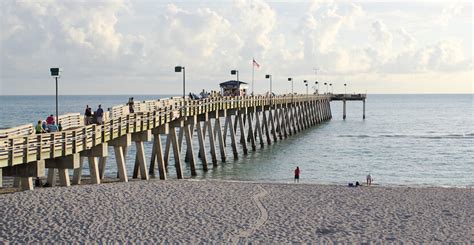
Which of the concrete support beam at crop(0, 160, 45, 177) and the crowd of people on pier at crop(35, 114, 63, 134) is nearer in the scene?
the concrete support beam at crop(0, 160, 45, 177)

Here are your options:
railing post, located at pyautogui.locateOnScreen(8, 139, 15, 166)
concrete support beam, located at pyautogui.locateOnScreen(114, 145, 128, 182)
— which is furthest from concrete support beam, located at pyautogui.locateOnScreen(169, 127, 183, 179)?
railing post, located at pyautogui.locateOnScreen(8, 139, 15, 166)

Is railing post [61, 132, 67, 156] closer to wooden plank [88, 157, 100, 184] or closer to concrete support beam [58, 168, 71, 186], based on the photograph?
concrete support beam [58, 168, 71, 186]

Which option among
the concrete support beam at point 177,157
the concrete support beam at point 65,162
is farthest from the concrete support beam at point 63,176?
the concrete support beam at point 177,157

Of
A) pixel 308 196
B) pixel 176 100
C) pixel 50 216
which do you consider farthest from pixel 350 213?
pixel 176 100

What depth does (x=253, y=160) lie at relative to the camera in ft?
145

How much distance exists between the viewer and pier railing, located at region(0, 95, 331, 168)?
19.3 m

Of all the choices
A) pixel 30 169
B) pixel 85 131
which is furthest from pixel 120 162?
pixel 30 169

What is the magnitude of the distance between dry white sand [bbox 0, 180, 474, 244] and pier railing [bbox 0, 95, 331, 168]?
5.01 ft

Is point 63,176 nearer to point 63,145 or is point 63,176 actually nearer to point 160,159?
point 63,145

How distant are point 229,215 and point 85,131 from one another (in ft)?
22.0

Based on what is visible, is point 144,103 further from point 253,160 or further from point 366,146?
point 366,146

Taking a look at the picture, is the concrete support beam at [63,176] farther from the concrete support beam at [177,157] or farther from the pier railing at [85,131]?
the concrete support beam at [177,157]

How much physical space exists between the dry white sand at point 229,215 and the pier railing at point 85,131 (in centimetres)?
153

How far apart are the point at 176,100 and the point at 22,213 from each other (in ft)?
57.9
